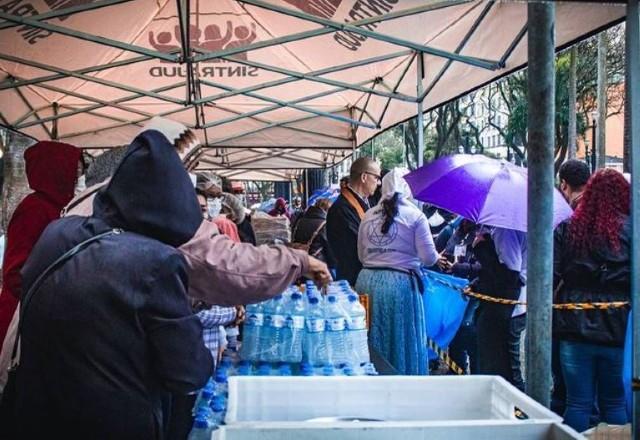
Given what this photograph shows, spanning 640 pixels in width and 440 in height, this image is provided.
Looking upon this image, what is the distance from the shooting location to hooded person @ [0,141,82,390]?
153 inches

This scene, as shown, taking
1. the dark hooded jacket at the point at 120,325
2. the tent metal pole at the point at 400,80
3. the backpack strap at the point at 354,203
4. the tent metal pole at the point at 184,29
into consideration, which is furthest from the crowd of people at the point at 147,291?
the tent metal pole at the point at 400,80

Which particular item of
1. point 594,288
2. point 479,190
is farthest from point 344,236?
point 594,288

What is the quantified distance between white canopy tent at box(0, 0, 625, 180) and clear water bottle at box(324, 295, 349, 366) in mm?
1146

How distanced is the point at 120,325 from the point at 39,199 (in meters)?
2.13

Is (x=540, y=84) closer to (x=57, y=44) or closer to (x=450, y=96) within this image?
(x=450, y=96)

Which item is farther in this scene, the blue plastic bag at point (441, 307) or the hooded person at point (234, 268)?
the blue plastic bag at point (441, 307)

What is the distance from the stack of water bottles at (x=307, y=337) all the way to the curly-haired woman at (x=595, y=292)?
1769 millimetres

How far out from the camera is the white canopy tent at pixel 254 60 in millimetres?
5422

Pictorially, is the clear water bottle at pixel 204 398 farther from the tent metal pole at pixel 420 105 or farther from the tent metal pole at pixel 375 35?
the tent metal pole at pixel 420 105

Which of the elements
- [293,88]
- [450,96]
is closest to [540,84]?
[450,96]

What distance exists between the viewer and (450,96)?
6.93 metres

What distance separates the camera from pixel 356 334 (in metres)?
3.87

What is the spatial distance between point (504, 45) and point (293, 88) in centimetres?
394

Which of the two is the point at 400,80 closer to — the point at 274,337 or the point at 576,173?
the point at 576,173
